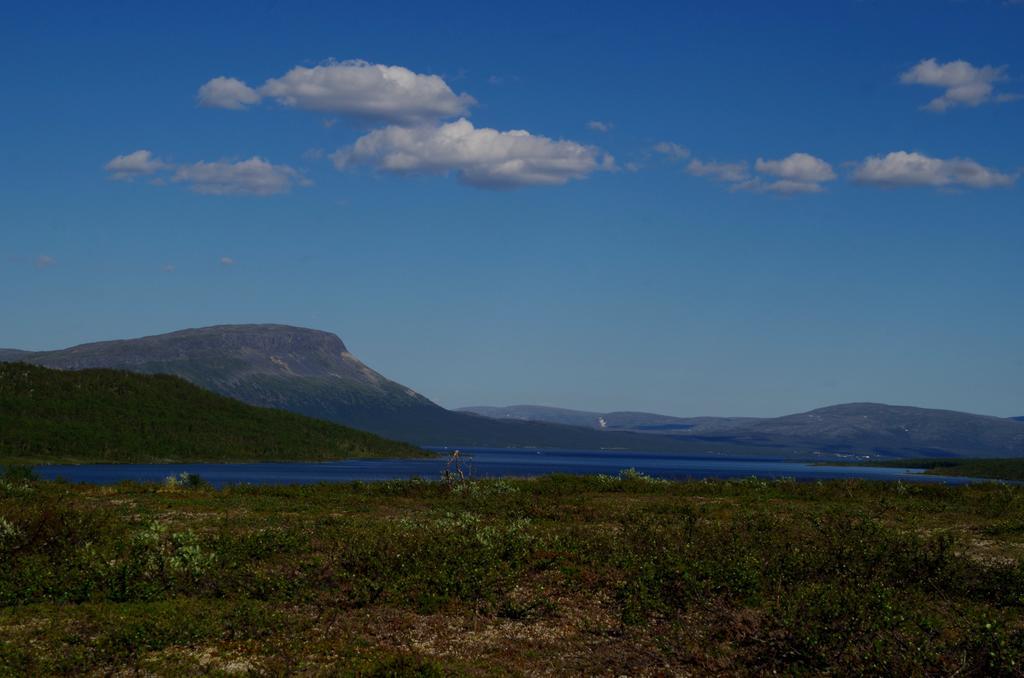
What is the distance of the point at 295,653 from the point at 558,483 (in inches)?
1207

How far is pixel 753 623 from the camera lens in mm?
17859

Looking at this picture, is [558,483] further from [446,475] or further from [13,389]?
[13,389]

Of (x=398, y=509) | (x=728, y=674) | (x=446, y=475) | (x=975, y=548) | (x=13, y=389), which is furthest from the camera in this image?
(x=13, y=389)

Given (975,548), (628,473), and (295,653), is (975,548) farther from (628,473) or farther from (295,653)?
(628,473)

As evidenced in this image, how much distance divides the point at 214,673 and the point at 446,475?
3055 cm

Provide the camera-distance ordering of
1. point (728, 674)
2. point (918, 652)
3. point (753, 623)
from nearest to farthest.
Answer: point (918, 652) → point (728, 674) → point (753, 623)

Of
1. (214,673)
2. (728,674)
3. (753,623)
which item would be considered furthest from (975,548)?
(214,673)

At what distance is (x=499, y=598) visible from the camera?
2053 centimetres

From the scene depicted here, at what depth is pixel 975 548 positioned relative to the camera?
28.5 meters

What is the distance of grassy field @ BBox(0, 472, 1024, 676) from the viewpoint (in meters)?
16.2

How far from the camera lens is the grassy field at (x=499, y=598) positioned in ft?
53.1

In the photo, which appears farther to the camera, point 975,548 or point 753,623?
point 975,548

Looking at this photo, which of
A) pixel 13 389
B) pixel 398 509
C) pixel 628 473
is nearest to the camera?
pixel 398 509

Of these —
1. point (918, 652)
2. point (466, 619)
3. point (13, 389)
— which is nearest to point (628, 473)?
point (466, 619)
